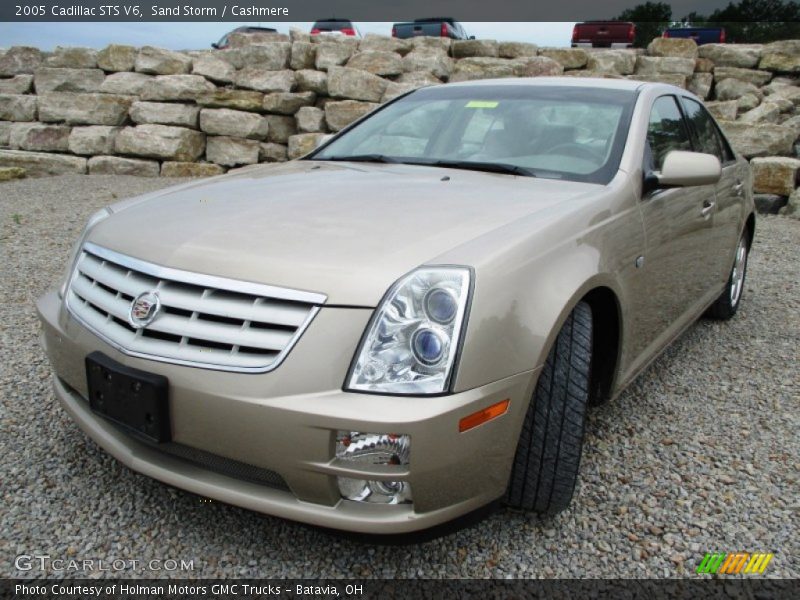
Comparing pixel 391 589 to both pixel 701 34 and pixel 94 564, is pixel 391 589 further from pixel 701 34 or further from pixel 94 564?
pixel 701 34

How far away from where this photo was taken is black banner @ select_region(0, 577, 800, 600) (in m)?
1.77

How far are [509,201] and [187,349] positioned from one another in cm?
115

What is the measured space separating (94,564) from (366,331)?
3.46ft

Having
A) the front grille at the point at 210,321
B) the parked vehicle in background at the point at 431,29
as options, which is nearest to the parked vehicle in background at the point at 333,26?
the parked vehicle in background at the point at 431,29

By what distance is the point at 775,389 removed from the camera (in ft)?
10.6

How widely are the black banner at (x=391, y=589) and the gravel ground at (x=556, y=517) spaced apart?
0.13ft

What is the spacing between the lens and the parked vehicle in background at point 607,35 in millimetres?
16188

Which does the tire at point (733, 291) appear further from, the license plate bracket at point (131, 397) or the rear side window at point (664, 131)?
the license plate bracket at point (131, 397)

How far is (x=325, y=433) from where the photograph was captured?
62.3 inches

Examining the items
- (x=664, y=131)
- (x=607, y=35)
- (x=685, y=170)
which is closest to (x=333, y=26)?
(x=607, y=35)

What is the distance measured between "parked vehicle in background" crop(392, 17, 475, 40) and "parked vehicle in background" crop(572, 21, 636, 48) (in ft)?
9.68

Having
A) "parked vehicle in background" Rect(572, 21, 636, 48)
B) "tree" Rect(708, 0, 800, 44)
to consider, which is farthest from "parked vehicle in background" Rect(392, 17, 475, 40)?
"tree" Rect(708, 0, 800, 44)

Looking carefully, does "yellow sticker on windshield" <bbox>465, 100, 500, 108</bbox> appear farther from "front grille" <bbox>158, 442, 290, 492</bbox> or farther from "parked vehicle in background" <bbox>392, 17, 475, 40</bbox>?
"parked vehicle in background" <bbox>392, 17, 475, 40</bbox>

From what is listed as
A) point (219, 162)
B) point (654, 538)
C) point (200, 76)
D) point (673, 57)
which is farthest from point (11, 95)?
point (654, 538)
